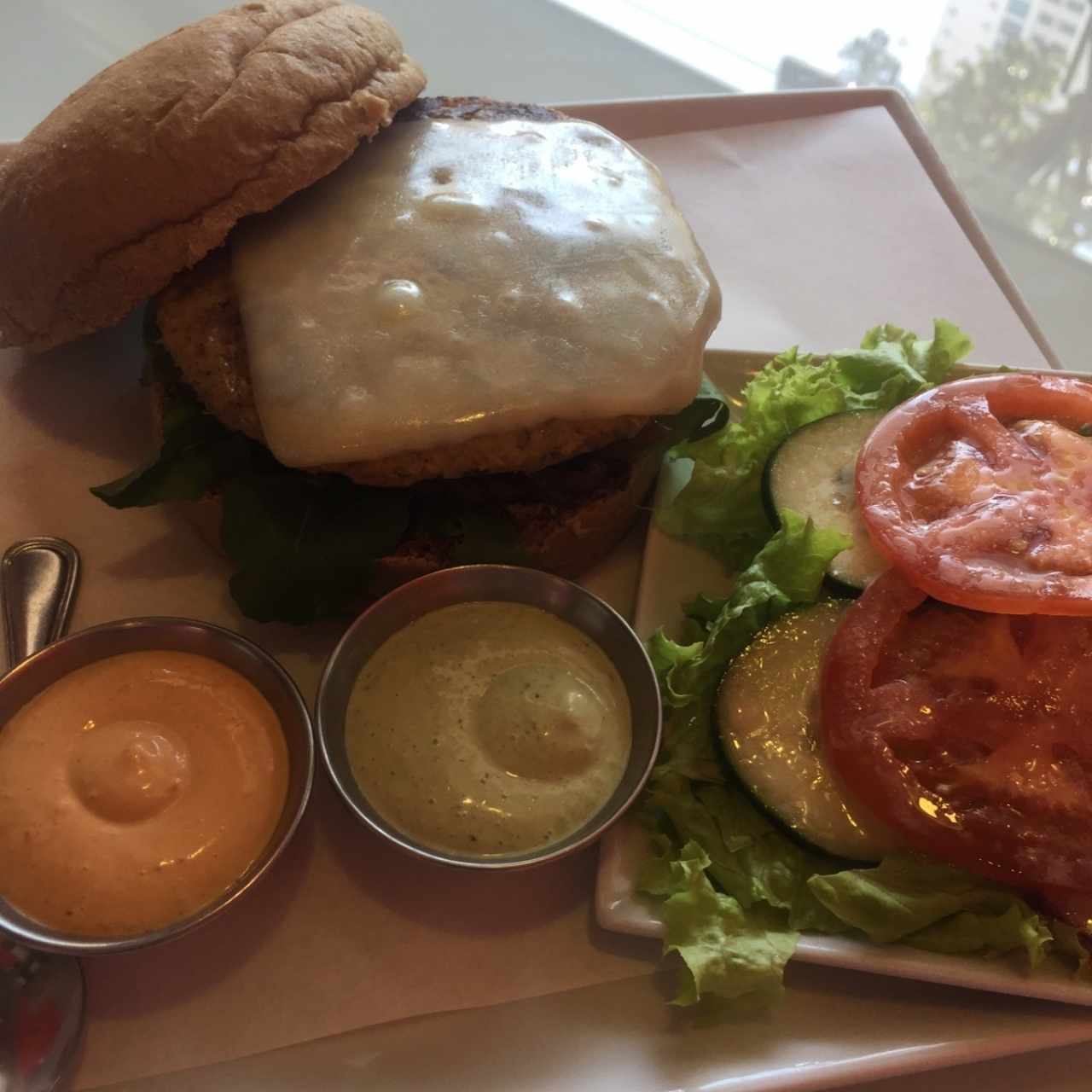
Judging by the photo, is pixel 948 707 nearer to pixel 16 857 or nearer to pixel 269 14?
pixel 16 857

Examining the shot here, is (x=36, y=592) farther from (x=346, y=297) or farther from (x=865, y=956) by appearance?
(x=865, y=956)

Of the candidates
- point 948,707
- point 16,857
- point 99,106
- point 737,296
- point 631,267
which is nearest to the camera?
point 16,857

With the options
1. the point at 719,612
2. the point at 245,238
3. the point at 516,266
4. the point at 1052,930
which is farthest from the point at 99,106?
the point at 1052,930

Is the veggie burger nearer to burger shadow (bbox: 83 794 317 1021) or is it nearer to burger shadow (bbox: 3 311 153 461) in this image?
burger shadow (bbox: 3 311 153 461)

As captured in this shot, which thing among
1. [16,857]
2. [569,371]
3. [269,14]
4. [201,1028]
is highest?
[269,14]

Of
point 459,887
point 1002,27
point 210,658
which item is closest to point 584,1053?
point 459,887

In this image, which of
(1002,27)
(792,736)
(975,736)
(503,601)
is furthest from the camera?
(1002,27)

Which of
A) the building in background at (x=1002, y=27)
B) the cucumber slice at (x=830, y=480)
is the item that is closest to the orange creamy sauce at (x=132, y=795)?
the cucumber slice at (x=830, y=480)
